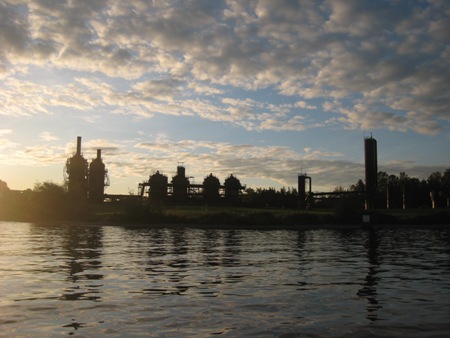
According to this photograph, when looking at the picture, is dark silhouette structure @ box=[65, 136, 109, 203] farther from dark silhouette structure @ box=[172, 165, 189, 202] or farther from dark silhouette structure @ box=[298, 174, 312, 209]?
dark silhouette structure @ box=[298, 174, 312, 209]

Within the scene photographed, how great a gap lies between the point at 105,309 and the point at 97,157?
89868mm

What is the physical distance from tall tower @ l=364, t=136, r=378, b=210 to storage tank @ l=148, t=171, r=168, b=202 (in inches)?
1792

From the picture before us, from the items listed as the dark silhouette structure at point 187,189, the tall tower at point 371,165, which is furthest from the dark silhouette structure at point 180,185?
the tall tower at point 371,165

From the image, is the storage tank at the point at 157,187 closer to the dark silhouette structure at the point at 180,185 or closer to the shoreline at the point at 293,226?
the dark silhouette structure at the point at 180,185

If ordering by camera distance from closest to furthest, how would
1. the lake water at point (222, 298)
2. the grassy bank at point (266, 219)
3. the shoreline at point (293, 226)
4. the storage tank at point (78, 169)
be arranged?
the lake water at point (222, 298) < the shoreline at point (293, 226) < the grassy bank at point (266, 219) < the storage tank at point (78, 169)

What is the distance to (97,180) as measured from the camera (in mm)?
93188

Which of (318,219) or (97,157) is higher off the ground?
(97,157)

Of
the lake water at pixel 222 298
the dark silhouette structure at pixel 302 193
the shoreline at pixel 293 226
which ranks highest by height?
the dark silhouette structure at pixel 302 193

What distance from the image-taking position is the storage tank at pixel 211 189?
9862 centimetres

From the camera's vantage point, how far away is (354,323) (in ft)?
24.1

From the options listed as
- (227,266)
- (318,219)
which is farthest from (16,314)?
(318,219)

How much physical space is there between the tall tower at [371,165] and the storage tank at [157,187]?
45.5 meters

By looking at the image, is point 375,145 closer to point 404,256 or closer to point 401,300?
point 404,256

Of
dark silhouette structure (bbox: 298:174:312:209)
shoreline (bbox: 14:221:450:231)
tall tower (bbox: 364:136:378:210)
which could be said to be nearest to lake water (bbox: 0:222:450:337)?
shoreline (bbox: 14:221:450:231)
